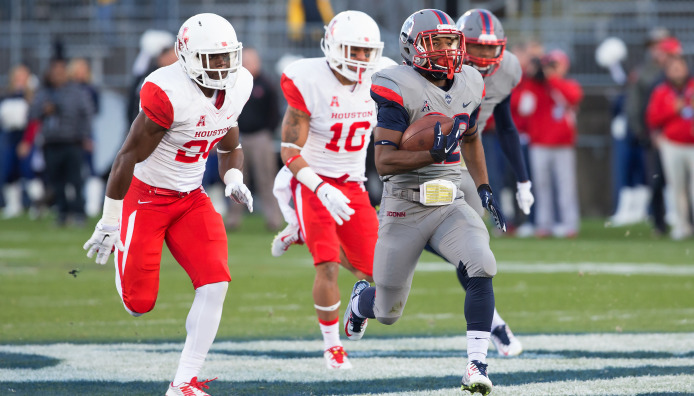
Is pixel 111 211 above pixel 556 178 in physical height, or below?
above

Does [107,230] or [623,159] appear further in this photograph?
[623,159]

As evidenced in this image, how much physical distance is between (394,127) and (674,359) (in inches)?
74.6

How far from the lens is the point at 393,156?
477cm

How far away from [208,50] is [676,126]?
25.6ft

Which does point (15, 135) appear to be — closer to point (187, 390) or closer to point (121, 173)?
point (121, 173)

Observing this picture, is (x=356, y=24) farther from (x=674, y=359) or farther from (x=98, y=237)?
(x=674, y=359)

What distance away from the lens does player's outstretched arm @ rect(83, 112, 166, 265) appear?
477 cm

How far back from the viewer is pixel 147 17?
19.0 meters

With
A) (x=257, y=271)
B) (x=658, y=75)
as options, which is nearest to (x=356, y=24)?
(x=257, y=271)

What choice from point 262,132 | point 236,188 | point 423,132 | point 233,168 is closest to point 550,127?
point 262,132

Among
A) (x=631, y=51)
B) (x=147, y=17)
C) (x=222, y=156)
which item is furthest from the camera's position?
(x=147, y=17)

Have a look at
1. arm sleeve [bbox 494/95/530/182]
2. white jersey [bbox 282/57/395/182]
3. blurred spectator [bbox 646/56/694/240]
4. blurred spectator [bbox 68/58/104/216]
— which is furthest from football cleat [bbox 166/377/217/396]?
blurred spectator [bbox 68/58/104/216]

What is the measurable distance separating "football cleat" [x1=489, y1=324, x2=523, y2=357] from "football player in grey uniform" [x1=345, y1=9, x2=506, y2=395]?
38.8 inches

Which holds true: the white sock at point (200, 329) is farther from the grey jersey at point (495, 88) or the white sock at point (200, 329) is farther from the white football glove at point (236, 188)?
the grey jersey at point (495, 88)
